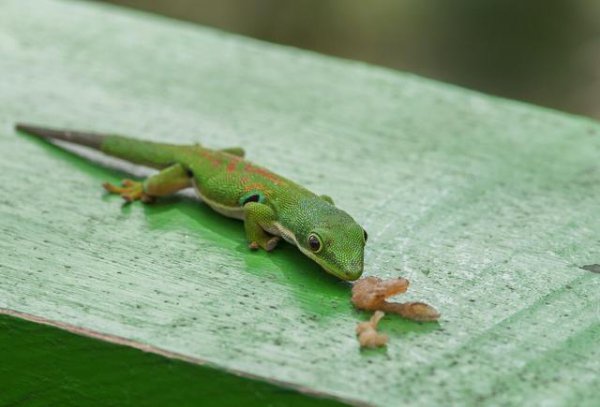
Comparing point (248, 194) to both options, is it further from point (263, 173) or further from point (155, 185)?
point (155, 185)

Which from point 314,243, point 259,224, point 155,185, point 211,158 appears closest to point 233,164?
point 211,158

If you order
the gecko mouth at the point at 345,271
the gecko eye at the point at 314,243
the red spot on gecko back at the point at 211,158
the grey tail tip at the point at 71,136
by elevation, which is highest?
the gecko mouth at the point at 345,271

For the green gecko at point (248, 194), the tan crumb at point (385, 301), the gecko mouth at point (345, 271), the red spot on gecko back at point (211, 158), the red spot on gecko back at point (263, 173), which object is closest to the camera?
the tan crumb at point (385, 301)

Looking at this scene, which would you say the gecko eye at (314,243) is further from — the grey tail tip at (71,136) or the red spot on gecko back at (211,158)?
the grey tail tip at (71,136)

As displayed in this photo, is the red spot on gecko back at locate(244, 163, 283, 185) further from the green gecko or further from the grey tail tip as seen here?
the grey tail tip

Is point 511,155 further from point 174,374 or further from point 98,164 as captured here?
point 174,374

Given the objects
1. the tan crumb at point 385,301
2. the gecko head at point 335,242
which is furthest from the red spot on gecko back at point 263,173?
the tan crumb at point 385,301

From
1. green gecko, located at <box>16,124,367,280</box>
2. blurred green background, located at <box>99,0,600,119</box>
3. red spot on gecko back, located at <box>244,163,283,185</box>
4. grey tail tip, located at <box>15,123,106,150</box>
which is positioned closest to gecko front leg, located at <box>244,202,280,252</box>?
green gecko, located at <box>16,124,367,280</box>
